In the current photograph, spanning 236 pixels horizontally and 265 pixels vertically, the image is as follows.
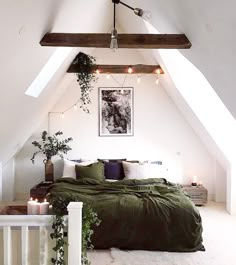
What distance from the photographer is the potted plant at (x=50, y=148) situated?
6973mm

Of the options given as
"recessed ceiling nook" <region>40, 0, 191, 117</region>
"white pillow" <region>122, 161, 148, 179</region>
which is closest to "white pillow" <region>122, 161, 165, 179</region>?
"white pillow" <region>122, 161, 148, 179</region>

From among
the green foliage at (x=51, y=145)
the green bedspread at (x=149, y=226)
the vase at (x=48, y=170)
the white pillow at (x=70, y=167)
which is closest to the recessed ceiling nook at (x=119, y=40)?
the green bedspread at (x=149, y=226)

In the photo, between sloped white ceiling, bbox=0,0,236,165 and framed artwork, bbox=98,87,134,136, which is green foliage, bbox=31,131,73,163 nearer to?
framed artwork, bbox=98,87,134,136

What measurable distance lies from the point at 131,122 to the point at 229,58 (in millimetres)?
4791

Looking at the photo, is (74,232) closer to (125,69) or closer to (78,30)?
(78,30)

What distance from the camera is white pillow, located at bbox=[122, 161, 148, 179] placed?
21.5 feet

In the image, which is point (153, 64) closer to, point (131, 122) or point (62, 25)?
point (131, 122)

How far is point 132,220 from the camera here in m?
4.59

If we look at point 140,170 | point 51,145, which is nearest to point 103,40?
point 140,170

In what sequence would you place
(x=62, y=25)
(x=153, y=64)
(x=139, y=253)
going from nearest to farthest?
(x=62, y=25) → (x=139, y=253) → (x=153, y=64)

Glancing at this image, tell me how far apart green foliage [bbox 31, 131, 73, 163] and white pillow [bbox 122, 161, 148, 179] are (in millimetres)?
1295

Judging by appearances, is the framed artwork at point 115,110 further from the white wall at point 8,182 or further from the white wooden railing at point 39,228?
the white wooden railing at point 39,228

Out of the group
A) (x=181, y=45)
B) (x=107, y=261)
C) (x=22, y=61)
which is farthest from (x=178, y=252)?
→ (x=22, y=61)

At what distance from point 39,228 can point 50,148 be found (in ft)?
14.5
